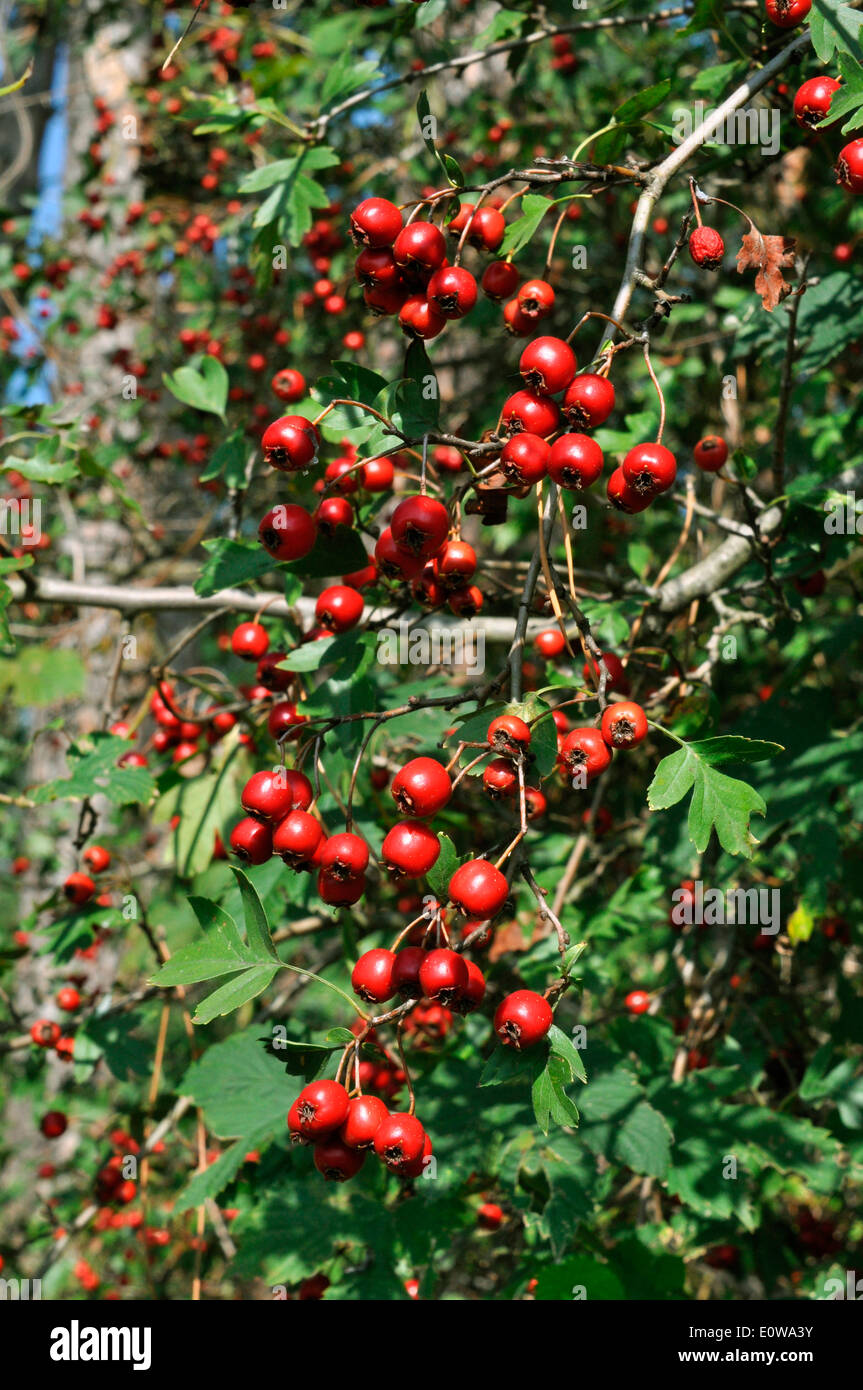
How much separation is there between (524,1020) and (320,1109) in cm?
33

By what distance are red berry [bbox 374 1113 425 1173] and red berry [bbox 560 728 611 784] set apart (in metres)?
0.58

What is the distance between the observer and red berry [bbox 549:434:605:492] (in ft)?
4.67

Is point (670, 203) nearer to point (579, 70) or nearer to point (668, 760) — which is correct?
point (579, 70)

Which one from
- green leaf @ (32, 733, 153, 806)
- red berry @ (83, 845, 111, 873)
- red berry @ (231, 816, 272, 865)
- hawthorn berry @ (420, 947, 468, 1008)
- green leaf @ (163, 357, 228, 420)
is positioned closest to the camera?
hawthorn berry @ (420, 947, 468, 1008)

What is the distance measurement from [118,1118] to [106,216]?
5204mm

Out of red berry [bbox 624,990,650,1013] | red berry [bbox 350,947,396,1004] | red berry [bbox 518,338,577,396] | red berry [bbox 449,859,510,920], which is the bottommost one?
red berry [bbox 624,990,650,1013]

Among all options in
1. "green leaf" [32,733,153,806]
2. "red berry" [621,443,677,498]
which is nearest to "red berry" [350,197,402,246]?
"red berry" [621,443,677,498]

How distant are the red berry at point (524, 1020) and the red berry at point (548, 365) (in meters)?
0.92

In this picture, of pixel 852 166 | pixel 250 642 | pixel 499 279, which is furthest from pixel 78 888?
pixel 852 166

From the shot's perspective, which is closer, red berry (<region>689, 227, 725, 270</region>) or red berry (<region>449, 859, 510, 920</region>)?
red berry (<region>449, 859, 510, 920</region>)

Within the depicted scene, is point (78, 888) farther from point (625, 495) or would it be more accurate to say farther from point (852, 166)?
point (852, 166)

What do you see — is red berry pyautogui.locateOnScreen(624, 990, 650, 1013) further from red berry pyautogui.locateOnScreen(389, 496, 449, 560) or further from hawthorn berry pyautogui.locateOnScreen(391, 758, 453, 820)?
red berry pyautogui.locateOnScreen(389, 496, 449, 560)

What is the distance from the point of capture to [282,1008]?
3359mm
